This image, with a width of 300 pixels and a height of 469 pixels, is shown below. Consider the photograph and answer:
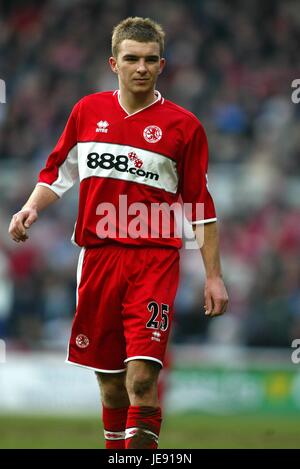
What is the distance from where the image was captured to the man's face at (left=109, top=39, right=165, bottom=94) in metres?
7.06

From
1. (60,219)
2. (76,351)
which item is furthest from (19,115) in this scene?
(76,351)

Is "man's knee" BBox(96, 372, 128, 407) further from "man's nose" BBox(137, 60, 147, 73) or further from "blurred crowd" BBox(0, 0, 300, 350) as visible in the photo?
"blurred crowd" BBox(0, 0, 300, 350)

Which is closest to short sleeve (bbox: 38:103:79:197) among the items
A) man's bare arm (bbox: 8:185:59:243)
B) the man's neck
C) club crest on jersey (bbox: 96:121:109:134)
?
man's bare arm (bbox: 8:185:59:243)

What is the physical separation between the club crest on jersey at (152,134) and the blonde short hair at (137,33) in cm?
47

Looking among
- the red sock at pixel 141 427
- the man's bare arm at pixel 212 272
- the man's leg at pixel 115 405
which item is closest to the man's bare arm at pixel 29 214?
the man's bare arm at pixel 212 272

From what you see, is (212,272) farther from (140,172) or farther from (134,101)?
(134,101)

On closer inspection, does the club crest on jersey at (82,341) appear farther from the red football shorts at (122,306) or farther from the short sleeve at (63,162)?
the short sleeve at (63,162)

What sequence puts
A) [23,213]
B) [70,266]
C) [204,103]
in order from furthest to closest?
[204,103] → [70,266] → [23,213]

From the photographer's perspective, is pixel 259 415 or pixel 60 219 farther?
pixel 60 219

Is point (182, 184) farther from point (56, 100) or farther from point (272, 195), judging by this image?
point (56, 100)

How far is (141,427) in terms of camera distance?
6.88 meters

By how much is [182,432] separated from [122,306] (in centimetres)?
622

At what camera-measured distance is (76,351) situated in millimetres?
7461

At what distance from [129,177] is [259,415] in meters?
8.77
